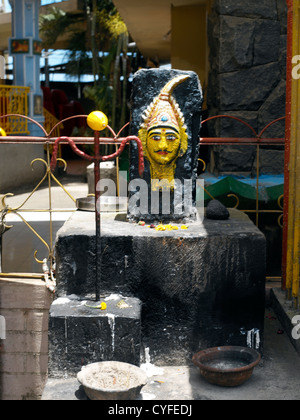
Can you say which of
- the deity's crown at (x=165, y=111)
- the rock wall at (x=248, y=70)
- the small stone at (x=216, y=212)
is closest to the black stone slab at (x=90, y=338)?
the small stone at (x=216, y=212)

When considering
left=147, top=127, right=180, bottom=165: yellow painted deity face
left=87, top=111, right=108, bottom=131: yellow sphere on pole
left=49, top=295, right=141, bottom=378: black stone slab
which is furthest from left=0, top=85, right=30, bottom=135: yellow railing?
left=49, top=295, right=141, bottom=378: black stone slab

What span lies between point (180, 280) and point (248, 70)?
3589 mm

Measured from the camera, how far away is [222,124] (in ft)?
21.6

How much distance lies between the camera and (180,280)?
370 cm

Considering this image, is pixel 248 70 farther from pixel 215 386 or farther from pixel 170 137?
pixel 215 386

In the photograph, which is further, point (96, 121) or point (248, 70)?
point (248, 70)

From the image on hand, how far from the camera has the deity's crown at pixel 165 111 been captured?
402cm

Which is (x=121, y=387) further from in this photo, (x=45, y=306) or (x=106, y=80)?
(x=106, y=80)

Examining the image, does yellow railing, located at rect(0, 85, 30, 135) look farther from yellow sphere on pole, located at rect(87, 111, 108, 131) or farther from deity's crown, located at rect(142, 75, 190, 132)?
yellow sphere on pole, located at rect(87, 111, 108, 131)

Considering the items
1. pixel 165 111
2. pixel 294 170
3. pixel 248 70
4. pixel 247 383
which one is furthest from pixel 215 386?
pixel 248 70

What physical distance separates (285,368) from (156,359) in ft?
2.65

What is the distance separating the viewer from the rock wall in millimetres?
6453

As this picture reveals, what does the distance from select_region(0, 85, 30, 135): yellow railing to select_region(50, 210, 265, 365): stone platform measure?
850cm

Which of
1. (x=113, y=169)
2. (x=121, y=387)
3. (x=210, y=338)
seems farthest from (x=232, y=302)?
(x=113, y=169)
